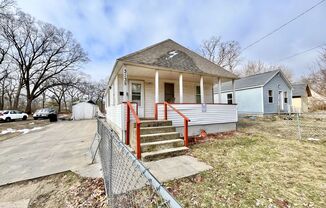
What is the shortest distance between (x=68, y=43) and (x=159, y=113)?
112 feet

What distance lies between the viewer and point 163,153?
15.5 ft

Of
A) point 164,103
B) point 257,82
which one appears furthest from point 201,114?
point 257,82

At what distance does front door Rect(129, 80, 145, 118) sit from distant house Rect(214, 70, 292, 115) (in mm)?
9988

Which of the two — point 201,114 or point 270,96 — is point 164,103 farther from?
point 270,96

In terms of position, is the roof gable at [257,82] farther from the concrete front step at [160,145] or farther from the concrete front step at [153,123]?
the concrete front step at [160,145]

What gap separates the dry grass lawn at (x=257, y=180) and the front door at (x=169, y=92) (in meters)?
4.48

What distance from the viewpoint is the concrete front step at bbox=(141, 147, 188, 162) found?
4512mm

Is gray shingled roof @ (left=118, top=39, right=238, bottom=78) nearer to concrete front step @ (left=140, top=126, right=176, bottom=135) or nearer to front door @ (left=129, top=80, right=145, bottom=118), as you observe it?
front door @ (left=129, top=80, right=145, bottom=118)

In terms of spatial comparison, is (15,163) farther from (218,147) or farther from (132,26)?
(132,26)

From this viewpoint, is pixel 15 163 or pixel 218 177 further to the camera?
pixel 15 163

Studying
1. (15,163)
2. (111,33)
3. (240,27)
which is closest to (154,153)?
(15,163)

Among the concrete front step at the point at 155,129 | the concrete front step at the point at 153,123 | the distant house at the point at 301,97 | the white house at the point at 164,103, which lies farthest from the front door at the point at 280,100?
the concrete front step at the point at 155,129

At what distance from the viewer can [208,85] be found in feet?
35.7

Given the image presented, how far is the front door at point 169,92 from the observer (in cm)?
941
